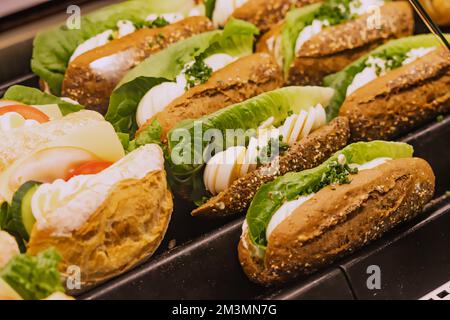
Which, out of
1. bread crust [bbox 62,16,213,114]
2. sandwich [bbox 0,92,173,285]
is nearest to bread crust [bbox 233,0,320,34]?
bread crust [bbox 62,16,213,114]

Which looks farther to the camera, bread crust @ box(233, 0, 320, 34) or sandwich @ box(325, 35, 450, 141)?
bread crust @ box(233, 0, 320, 34)

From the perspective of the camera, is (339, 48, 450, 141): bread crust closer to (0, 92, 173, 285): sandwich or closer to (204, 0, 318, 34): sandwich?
(204, 0, 318, 34): sandwich

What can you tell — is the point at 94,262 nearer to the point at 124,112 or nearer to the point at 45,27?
the point at 124,112

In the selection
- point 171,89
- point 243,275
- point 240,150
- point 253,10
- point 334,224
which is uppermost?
point 253,10

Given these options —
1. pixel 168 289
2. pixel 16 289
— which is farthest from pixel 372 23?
pixel 16 289

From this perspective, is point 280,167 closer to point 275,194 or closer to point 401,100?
point 275,194

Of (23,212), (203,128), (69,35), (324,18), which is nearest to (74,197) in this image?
(23,212)

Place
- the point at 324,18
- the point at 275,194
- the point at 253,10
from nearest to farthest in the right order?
the point at 275,194 → the point at 324,18 → the point at 253,10
